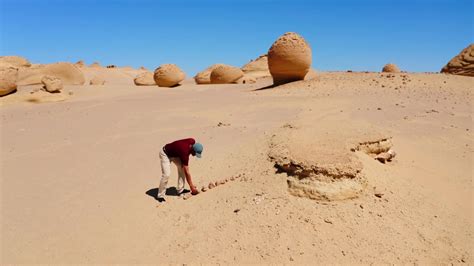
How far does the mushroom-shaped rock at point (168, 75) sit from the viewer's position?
17.4 m

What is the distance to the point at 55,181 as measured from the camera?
17.9 ft

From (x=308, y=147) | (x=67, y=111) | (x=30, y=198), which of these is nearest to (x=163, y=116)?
(x=67, y=111)

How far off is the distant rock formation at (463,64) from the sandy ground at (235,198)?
20.5 ft

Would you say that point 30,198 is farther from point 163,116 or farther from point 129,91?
point 129,91

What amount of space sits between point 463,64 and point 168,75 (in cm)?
1245

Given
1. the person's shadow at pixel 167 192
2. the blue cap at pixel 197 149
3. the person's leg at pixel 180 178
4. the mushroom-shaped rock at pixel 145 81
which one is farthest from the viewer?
the mushroom-shaped rock at pixel 145 81

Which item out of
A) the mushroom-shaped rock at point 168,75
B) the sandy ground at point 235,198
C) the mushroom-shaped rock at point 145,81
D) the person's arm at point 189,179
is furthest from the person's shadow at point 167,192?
the mushroom-shaped rock at point 145,81

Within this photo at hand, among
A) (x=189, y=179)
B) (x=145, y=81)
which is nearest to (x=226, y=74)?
(x=145, y=81)

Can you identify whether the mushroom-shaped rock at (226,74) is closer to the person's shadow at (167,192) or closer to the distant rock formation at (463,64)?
the distant rock formation at (463,64)

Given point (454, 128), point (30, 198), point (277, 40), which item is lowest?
point (30, 198)

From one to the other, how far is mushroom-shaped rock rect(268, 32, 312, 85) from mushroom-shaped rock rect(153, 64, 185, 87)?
601 cm

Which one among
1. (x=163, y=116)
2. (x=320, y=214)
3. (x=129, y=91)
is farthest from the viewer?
(x=129, y=91)

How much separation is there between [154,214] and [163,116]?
5.51 m

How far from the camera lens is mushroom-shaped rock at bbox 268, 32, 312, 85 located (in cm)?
1235
